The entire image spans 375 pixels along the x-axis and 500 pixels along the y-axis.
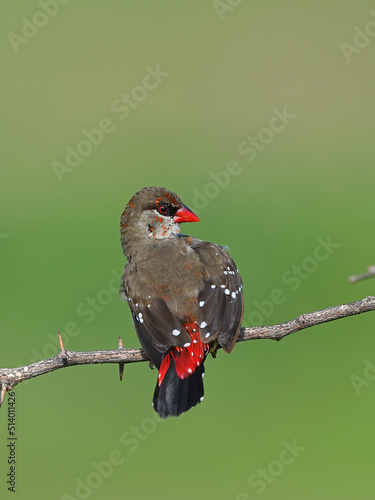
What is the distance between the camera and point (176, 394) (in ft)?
14.2

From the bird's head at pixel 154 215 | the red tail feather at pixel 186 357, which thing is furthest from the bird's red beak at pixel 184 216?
the red tail feather at pixel 186 357

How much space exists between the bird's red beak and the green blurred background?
2.11 metres

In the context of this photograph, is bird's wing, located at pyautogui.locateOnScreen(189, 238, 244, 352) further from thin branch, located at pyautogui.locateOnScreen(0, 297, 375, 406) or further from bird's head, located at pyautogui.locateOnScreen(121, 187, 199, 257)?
thin branch, located at pyautogui.locateOnScreen(0, 297, 375, 406)

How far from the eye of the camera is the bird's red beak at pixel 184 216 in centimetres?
525

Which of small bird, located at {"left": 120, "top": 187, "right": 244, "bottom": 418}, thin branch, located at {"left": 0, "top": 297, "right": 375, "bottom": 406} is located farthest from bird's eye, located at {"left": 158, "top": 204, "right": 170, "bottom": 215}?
thin branch, located at {"left": 0, "top": 297, "right": 375, "bottom": 406}

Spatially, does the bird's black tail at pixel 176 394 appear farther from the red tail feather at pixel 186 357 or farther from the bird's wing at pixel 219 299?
the bird's wing at pixel 219 299

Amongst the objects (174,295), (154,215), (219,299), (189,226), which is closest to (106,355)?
(174,295)

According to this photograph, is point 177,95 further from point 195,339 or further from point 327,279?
point 195,339

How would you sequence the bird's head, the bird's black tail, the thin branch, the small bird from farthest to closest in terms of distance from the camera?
the bird's head, the small bird, the bird's black tail, the thin branch

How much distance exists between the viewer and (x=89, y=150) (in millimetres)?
11883

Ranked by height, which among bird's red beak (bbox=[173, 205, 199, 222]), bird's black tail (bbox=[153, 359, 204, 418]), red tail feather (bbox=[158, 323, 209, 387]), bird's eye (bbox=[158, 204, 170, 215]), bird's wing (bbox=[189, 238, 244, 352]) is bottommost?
bird's black tail (bbox=[153, 359, 204, 418])

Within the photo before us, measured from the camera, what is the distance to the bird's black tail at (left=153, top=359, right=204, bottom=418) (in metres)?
4.31

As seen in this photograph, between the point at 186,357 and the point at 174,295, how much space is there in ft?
1.43

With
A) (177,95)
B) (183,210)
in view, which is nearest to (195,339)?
(183,210)
